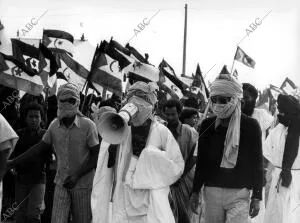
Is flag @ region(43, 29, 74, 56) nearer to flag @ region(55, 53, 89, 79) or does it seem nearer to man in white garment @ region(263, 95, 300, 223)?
flag @ region(55, 53, 89, 79)

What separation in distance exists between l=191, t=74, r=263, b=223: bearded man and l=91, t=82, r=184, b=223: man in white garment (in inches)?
11.3

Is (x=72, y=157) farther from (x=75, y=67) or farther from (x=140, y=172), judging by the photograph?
(x=75, y=67)

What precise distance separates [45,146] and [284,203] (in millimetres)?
3094

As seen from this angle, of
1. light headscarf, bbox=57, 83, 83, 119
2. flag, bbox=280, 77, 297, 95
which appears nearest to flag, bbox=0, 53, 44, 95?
light headscarf, bbox=57, 83, 83, 119

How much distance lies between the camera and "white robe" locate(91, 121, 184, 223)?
5.87m

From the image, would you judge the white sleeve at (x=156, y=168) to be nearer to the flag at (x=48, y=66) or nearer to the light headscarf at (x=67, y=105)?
the light headscarf at (x=67, y=105)

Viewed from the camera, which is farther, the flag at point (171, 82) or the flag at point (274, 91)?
the flag at point (274, 91)

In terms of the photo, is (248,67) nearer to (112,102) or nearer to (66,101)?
(112,102)

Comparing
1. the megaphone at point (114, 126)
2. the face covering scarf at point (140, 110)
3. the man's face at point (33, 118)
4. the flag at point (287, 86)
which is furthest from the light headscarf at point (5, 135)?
the flag at point (287, 86)

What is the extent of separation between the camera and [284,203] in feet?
26.4

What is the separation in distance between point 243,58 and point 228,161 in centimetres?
1001

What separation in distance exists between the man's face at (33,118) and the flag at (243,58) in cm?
815

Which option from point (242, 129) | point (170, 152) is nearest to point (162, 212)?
point (170, 152)

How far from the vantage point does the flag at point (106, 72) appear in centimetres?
982
